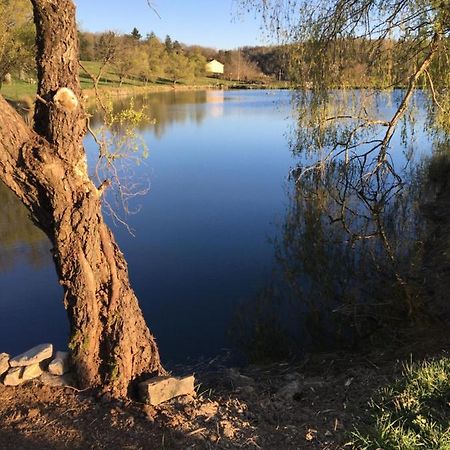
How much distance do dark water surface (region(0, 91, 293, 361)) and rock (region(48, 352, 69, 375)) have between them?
179cm

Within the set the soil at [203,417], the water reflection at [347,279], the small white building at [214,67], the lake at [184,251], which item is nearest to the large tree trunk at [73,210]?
the soil at [203,417]

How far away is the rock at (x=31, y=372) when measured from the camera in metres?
Result: 3.45

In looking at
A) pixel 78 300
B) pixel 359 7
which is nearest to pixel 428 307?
pixel 359 7

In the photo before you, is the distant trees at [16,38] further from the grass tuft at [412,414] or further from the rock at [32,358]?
the grass tuft at [412,414]

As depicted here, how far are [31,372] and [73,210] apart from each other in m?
1.19

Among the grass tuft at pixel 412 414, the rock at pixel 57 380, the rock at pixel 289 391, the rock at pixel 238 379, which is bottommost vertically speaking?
the rock at pixel 238 379

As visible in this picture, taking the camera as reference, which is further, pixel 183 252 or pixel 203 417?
pixel 183 252

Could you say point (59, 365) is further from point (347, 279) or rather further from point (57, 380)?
point (347, 279)

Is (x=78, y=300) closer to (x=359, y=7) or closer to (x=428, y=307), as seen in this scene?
(x=428, y=307)

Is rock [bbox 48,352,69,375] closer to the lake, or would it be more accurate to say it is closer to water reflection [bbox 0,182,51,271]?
the lake

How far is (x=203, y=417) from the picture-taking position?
3.03 metres

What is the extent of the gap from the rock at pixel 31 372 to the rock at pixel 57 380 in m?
0.05

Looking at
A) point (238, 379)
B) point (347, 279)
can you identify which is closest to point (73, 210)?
point (238, 379)

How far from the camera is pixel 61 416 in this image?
298 cm
